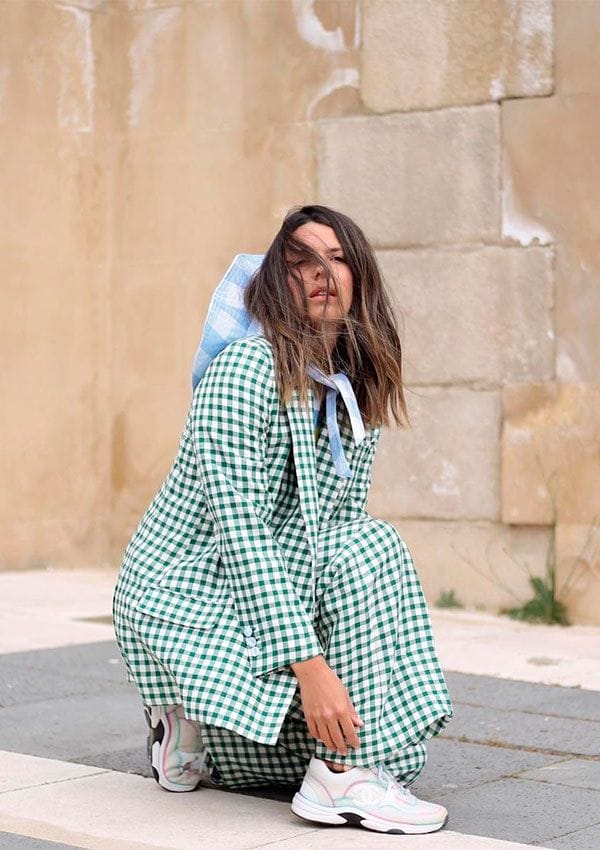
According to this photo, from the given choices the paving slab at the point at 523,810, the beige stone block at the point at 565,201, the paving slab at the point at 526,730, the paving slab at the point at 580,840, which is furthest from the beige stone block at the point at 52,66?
the paving slab at the point at 580,840

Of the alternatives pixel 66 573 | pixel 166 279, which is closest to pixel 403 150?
pixel 166 279

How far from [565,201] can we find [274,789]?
337 cm

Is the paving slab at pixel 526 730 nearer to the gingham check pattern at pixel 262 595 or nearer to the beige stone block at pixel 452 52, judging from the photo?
the gingham check pattern at pixel 262 595

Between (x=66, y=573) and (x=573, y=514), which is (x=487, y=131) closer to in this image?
(x=573, y=514)

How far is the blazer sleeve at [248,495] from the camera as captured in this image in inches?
122

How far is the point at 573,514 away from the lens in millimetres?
6102

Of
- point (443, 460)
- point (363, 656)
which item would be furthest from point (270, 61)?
point (363, 656)

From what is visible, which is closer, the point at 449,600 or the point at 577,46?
the point at 577,46

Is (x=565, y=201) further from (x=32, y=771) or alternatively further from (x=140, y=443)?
(x=32, y=771)

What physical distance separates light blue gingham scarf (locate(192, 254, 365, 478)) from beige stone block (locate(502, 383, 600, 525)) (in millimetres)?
2885

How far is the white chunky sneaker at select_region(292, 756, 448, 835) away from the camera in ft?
10.3

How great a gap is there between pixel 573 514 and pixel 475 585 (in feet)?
1.81

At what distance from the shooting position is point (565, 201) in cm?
614

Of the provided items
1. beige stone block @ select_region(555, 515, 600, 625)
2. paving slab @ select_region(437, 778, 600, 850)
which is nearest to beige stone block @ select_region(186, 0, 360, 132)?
beige stone block @ select_region(555, 515, 600, 625)
